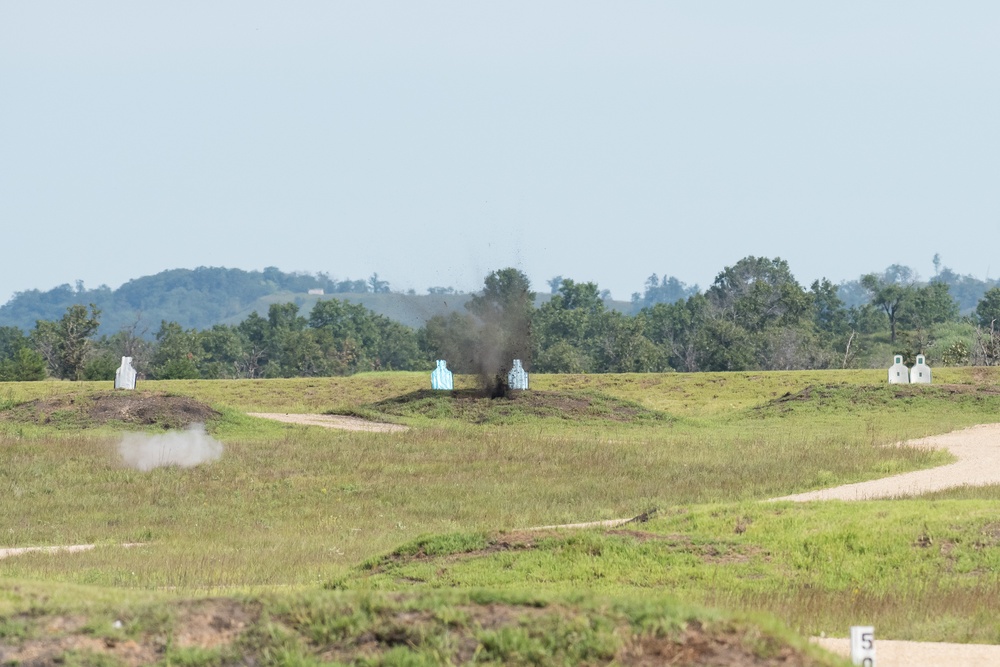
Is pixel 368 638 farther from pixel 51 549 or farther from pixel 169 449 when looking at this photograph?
pixel 169 449

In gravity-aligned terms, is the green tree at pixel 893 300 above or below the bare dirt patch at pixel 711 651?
above

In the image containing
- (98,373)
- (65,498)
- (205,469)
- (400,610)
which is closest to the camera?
(400,610)

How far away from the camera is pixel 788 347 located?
86750 mm

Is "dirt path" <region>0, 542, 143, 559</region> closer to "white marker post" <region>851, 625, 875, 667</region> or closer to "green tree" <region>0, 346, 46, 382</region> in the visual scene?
"white marker post" <region>851, 625, 875, 667</region>

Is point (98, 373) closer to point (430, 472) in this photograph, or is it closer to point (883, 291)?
point (430, 472)

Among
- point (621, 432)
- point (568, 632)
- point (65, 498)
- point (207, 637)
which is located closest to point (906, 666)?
point (568, 632)

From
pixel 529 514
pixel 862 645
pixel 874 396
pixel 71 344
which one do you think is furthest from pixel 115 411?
pixel 71 344

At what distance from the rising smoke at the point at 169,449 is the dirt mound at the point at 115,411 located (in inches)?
69.4

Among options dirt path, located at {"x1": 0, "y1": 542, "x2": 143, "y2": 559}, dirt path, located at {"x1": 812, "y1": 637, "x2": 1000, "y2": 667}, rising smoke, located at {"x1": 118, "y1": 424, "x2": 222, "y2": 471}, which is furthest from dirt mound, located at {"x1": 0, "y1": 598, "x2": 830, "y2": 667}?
rising smoke, located at {"x1": 118, "y1": 424, "x2": 222, "y2": 471}

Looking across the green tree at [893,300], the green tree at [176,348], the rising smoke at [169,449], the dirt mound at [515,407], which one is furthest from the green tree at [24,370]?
the green tree at [893,300]

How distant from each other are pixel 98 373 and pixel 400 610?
57.6m

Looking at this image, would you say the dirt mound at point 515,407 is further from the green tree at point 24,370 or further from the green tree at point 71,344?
the green tree at point 71,344

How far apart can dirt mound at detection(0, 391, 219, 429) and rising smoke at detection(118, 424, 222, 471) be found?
1.76 m

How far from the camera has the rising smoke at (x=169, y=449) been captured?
988 inches
